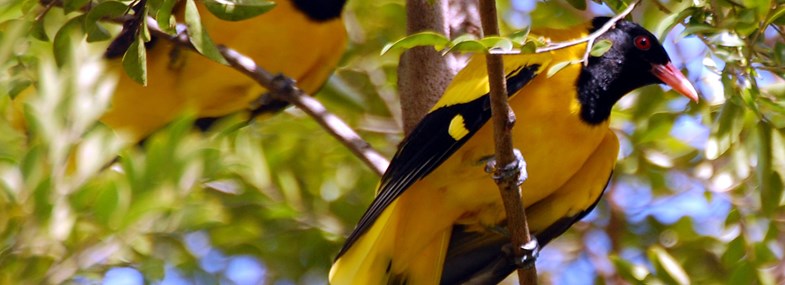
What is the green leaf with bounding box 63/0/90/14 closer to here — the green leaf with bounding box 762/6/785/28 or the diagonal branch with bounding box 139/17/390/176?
the diagonal branch with bounding box 139/17/390/176

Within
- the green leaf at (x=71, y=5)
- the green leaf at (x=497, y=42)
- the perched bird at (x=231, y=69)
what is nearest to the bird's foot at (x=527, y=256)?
the green leaf at (x=497, y=42)

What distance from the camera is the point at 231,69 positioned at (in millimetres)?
4148

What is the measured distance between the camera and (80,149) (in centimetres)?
226

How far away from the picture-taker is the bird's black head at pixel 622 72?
10.3ft

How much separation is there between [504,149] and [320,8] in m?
1.68

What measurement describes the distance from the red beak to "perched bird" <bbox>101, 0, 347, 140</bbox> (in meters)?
1.18

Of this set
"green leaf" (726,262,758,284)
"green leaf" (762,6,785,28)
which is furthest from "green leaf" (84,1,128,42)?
"green leaf" (726,262,758,284)

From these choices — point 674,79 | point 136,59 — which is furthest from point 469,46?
point 674,79

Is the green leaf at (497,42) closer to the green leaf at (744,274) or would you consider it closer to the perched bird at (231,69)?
the green leaf at (744,274)

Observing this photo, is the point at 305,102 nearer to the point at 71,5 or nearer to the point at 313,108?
the point at 313,108

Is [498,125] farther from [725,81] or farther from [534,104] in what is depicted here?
[534,104]

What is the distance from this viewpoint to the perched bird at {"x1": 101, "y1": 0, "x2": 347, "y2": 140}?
4.05 metres

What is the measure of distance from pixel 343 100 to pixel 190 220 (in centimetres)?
198

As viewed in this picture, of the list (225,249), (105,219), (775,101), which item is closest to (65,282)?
(105,219)
